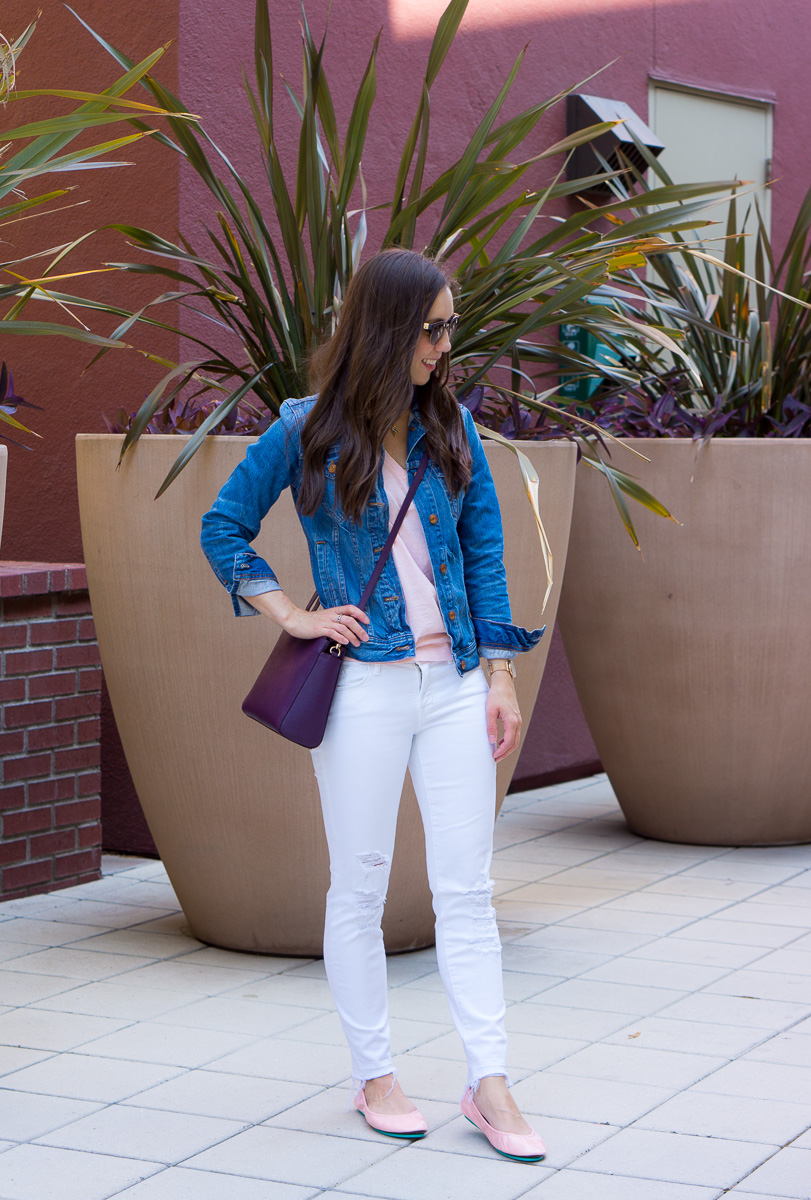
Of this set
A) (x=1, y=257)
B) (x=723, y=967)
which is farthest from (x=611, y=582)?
(x=1, y=257)

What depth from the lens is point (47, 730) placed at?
14.6ft

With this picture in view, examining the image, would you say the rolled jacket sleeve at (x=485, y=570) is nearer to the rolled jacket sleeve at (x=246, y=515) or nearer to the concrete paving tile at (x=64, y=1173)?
the rolled jacket sleeve at (x=246, y=515)

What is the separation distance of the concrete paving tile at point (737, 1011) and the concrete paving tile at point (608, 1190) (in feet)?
2.93

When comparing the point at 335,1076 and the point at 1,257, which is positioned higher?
the point at 1,257

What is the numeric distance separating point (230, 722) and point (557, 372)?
4.30ft

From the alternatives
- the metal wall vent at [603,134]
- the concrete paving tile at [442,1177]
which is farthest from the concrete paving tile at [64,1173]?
the metal wall vent at [603,134]

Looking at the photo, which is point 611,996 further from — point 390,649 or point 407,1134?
point 390,649

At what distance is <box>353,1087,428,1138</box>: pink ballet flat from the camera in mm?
2682

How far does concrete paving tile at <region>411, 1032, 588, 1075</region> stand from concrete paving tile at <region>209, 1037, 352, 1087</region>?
17 centimetres

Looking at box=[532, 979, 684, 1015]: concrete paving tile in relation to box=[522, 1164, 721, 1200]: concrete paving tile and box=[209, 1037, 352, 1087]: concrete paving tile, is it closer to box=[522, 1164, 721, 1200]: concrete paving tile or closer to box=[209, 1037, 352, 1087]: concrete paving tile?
box=[209, 1037, 352, 1087]: concrete paving tile

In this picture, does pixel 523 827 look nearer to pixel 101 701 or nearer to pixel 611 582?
pixel 611 582

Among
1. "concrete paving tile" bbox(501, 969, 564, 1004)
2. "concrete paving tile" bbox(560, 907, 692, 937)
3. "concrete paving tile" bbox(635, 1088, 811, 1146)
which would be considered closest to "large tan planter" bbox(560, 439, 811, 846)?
"concrete paving tile" bbox(560, 907, 692, 937)

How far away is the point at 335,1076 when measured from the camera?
3002 millimetres

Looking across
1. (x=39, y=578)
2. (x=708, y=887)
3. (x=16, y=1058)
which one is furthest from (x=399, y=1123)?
(x=39, y=578)
